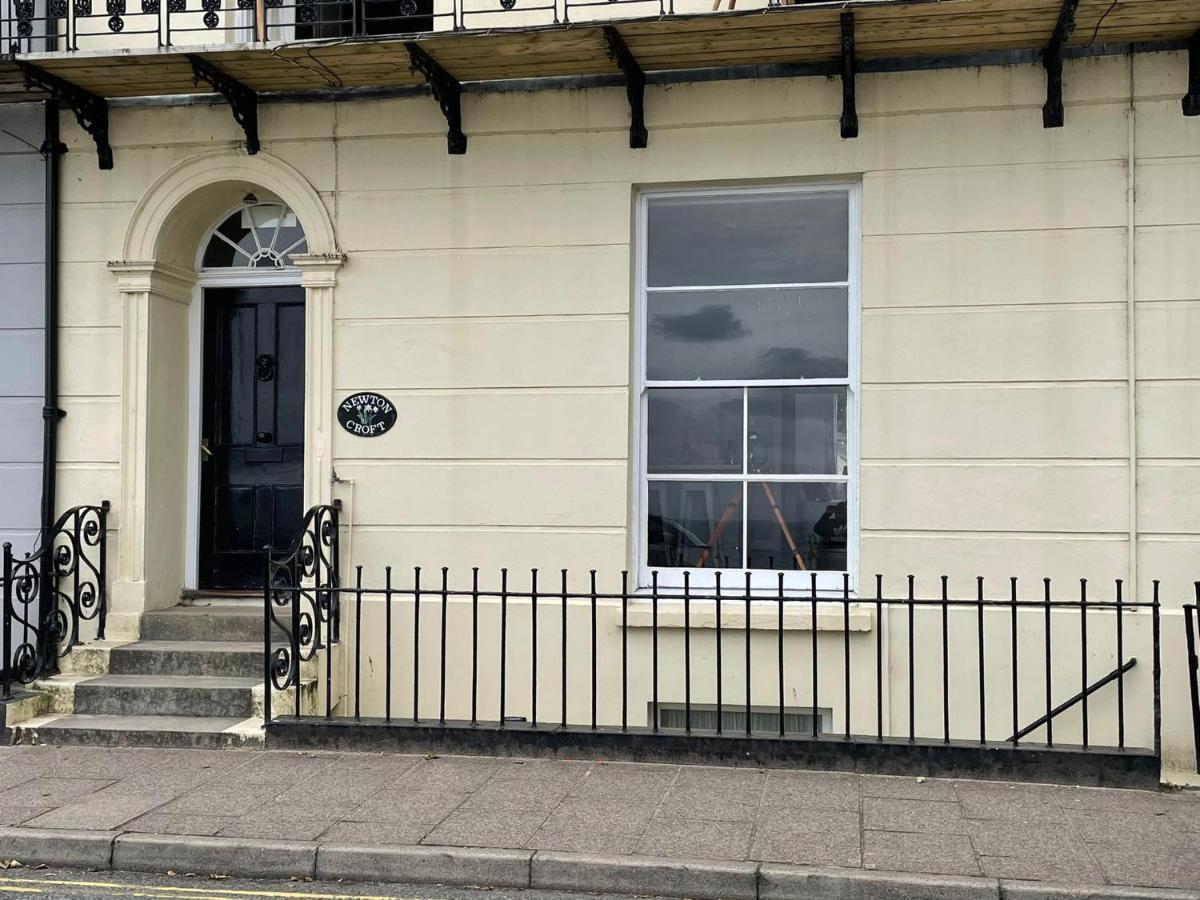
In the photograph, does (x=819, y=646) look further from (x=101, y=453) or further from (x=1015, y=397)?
(x=101, y=453)

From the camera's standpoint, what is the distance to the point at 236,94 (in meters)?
8.35

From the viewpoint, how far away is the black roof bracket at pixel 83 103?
8.08 m

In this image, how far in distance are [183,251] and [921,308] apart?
205 inches

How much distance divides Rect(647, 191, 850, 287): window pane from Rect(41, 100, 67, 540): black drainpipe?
4.14 m

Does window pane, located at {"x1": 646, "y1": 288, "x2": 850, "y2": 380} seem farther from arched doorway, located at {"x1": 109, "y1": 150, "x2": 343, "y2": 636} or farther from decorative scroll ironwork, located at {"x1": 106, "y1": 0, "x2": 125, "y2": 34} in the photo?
decorative scroll ironwork, located at {"x1": 106, "y1": 0, "x2": 125, "y2": 34}

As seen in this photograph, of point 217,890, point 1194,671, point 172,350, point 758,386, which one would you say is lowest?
point 217,890

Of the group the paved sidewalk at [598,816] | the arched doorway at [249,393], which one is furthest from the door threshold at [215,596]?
the paved sidewalk at [598,816]

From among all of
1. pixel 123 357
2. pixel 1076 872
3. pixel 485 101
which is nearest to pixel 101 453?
pixel 123 357

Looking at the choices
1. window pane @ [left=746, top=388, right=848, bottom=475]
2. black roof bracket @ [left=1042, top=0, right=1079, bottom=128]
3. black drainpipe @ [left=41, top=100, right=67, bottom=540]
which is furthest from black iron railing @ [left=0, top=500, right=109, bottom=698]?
black roof bracket @ [left=1042, top=0, right=1079, bottom=128]

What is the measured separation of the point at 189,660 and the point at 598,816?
3492 millimetres

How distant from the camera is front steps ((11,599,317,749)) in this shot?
7.47 m

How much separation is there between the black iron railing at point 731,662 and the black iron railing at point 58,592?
5.50ft

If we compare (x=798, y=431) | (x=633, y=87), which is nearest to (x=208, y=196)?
(x=633, y=87)

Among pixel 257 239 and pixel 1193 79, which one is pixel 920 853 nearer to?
pixel 1193 79
